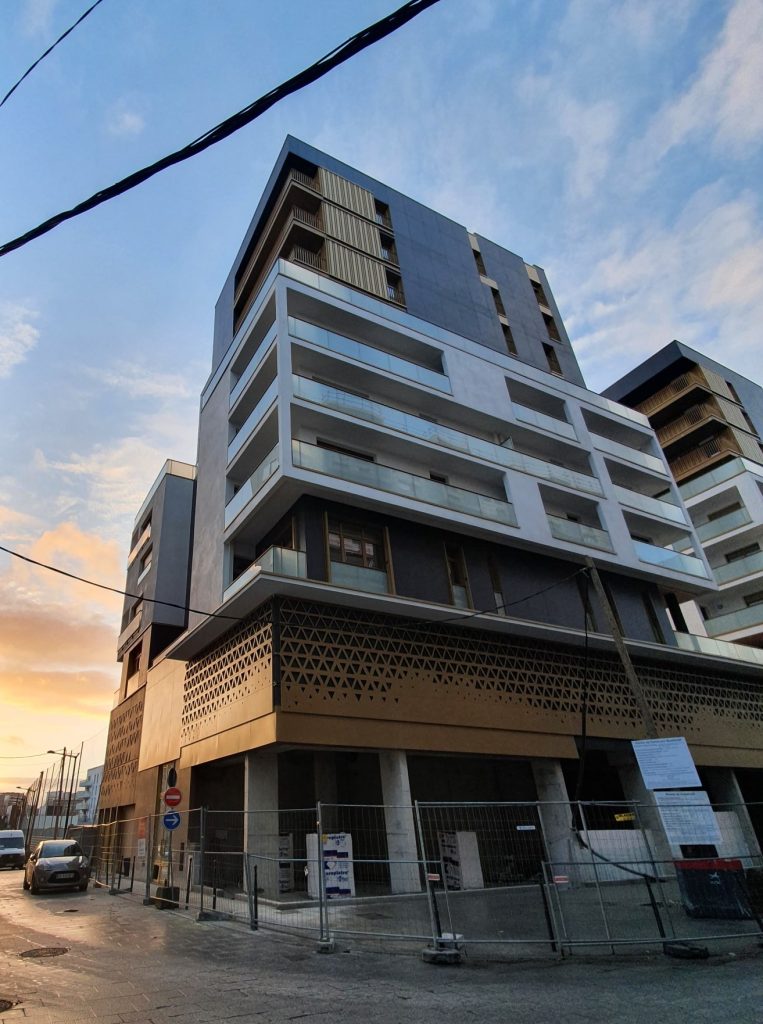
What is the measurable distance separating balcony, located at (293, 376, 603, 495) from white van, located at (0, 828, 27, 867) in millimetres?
29002

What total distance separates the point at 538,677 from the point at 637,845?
5.58 m

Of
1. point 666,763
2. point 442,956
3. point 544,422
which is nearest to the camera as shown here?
point 442,956

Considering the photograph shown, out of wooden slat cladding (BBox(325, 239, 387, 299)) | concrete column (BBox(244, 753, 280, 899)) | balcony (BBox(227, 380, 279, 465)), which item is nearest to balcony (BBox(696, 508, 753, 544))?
wooden slat cladding (BBox(325, 239, 387, 299))

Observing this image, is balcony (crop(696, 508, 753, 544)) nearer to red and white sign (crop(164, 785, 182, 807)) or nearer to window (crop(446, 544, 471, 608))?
window (crop(446, 544, 471, 608))

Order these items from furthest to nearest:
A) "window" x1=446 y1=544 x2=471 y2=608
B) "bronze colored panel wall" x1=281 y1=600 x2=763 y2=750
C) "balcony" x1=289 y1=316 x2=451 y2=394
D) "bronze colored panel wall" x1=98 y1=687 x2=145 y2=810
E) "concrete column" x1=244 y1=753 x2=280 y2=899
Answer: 1. "bronze colored panel wall" x1=98 y1=687 x2=145 y2=810
2. "balcony" x1=289 y1=316 x2=451 y2=394
3. "window" x1=446 y1=544 x2=471 y2=608
4. "bronze colored panel wall" x1=281 y1=600 x2=763 y2=750
5. "concrete column" x1=244 y1=753 x2=280 y2=899

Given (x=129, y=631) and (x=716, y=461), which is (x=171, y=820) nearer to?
(x=129, y=631)

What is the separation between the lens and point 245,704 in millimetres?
15609

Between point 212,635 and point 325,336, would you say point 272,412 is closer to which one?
point 325,336

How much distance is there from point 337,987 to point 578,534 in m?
18.2

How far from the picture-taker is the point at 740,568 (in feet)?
107

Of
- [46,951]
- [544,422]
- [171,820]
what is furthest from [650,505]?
[46,951]

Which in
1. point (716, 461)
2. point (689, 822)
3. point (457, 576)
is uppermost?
point (716, 461)

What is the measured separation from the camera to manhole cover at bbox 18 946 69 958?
790 cm

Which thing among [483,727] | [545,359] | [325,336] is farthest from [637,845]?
[545,359]
